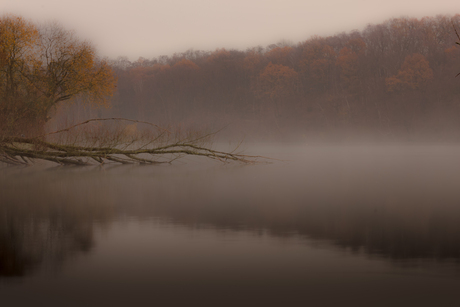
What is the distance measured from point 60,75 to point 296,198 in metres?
27.0

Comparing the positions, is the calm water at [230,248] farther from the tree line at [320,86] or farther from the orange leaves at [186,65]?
the orange leaves at [186,65]

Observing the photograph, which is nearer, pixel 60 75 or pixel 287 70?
pixel 60 75

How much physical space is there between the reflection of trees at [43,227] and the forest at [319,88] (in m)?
52.2

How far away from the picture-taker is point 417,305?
5.60 m

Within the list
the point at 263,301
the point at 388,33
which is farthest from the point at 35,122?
the point at 388,33

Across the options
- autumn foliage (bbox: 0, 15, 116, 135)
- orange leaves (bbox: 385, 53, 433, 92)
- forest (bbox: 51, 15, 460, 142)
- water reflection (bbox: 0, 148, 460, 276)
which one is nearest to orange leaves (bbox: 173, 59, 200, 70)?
forest (bbox: 51, 15, 460, 142)

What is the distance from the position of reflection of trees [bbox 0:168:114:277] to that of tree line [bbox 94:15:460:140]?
70431 mm

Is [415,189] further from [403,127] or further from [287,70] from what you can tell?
[287,70]

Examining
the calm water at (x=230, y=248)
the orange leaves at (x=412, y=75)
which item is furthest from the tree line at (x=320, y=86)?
the calm water at (x=230, y=248)

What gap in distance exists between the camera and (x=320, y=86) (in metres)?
97.9

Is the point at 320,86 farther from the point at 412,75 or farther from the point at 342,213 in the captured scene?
the point at 342,213

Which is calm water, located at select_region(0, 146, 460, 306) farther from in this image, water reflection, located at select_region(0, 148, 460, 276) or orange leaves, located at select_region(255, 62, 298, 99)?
orange leaves, located at select_region(255, 62, 298, 99)

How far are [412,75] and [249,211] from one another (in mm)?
78859

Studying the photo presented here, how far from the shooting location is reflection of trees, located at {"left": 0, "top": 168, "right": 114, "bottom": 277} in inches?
298
